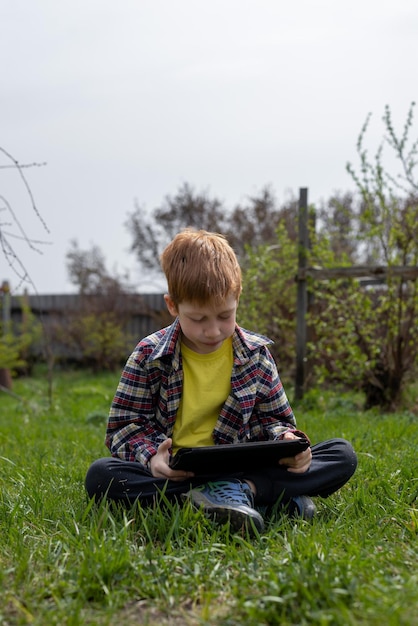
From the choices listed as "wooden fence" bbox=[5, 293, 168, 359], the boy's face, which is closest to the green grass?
the boy's face

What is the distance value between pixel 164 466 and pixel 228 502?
0.93 feet

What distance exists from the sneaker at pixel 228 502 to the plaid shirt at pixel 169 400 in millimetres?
247

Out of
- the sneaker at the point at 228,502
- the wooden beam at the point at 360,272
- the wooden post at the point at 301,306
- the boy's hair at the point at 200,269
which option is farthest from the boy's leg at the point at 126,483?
the wooden post at the point at 301,306

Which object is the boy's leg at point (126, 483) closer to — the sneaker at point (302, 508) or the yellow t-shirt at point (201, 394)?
the yellow t-shirt at point (201, 394)

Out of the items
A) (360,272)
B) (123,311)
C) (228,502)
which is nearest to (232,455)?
(228,502)

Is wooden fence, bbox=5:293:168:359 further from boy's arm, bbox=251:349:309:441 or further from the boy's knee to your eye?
the boy's knee

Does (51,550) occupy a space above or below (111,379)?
above

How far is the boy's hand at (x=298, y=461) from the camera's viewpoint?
2.75 m

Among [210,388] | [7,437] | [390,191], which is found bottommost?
[7,437]

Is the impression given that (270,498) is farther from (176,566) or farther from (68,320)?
(68,320)

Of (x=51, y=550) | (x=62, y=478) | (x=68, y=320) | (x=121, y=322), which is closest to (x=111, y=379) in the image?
(x=121, y=322)

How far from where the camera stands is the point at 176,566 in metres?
2.03

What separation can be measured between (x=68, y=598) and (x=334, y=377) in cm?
503

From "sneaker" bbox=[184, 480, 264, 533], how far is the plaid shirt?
247 mm
